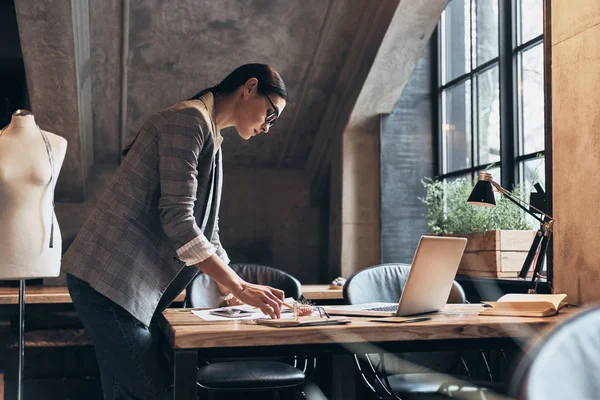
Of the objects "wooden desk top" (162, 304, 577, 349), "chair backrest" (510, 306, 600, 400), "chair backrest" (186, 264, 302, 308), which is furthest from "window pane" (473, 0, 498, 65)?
"chair backrest" (510, 306, 600, 400)

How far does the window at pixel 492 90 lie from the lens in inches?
190

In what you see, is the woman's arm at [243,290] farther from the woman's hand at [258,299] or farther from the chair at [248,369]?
the chair at [248,369]

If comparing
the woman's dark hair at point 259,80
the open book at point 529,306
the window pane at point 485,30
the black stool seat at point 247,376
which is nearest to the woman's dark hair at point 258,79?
the woman's dark hair at point 259,80

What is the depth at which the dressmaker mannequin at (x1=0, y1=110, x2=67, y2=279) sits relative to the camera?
138 inches

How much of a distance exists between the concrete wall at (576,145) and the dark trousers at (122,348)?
1.45 m

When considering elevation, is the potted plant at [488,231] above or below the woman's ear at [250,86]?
below

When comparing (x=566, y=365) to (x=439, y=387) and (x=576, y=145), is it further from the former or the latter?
(x=439, y=387)

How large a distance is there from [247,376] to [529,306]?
132cm

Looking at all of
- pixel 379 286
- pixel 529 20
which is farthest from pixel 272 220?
pixel 379 286

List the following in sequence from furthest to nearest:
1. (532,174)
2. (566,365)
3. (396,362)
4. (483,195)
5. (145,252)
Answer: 1. (532,174)
2. (396,362)
3. (483,195)
4. (145,252)
5. (566,365)

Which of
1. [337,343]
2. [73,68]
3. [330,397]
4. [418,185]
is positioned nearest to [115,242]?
[337,343]

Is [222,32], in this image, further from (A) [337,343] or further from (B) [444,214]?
(A) [337,343]

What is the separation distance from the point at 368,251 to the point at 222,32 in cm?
221

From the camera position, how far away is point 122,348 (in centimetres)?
208
